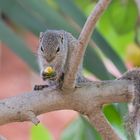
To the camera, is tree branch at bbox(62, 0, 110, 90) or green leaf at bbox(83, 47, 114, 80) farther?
green leaf at bbox(83, 47, 114, 80)

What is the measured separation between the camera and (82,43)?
86 centimetres

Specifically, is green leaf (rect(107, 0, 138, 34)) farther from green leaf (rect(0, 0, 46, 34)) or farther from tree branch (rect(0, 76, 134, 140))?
tree branch (rect(0, 76, 134, 140))

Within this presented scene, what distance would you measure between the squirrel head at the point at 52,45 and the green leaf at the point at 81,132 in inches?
8.7

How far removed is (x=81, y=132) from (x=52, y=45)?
34 centimetres

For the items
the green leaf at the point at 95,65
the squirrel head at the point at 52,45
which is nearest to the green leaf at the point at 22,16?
the green leaf at the point at 95,65

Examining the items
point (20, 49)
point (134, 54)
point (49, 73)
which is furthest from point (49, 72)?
point (134, 54)

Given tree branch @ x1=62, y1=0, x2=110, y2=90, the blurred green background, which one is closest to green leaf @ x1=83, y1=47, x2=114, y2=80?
the blurred green background

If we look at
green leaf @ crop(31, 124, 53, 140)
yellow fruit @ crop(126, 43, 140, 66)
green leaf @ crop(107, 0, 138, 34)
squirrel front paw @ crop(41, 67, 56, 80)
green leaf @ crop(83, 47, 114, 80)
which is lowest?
green leaf @ crop(31, 124, 53, 140)

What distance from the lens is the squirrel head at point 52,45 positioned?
3.10 feet

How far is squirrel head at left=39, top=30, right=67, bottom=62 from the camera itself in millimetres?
946

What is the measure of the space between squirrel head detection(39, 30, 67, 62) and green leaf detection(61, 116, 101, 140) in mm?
221

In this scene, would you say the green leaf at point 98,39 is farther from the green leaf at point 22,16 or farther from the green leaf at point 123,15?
the green leaf at point 123,15

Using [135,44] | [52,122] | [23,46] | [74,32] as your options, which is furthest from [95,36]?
[52,122]

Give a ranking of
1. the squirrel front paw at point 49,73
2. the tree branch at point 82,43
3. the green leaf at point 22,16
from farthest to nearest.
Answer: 1. the green leaf at point 22,16
2. the squirrel front paw at point 49,73
3. the tree branch at point 82,43
